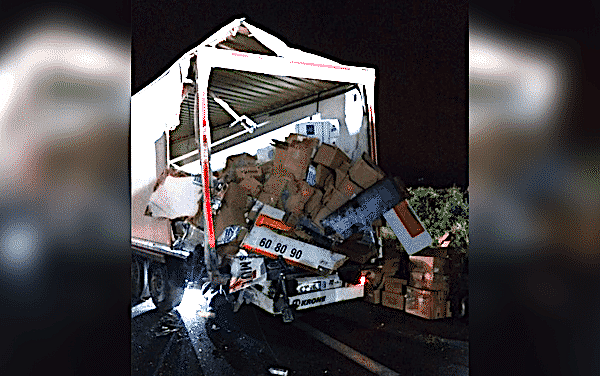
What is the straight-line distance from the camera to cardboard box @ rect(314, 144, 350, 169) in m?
4.87

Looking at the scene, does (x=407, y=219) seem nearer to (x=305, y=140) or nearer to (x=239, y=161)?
(x=305, y=140)

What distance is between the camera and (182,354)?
3.73m

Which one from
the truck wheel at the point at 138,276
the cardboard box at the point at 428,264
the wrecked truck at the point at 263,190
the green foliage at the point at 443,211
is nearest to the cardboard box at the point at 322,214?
the wrecked truck at the point at 263,190

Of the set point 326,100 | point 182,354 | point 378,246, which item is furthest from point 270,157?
point 182,354

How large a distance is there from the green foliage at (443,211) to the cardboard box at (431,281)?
2.63 ft

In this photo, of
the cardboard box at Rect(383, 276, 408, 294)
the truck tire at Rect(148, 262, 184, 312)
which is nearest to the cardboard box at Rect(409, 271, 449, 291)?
the cardboard box at Rect(383, 276, 408, 294)

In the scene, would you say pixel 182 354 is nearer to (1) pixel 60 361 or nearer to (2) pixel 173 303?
(2) pixel 173 303

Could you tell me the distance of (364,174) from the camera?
4.78 meters

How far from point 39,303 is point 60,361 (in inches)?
6.3

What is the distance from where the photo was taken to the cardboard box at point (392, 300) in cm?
472

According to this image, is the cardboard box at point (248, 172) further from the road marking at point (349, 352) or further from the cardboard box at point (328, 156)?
the road marking at point (349, 352)

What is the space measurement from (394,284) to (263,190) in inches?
62.8

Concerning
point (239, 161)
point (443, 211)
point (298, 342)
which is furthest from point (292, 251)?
point (443, 211)

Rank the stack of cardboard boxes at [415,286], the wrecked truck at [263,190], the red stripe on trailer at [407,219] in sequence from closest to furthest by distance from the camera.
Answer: the wrecked truck at [263,190] → the stack of cardboard boxes at [415,286] → the red stripe on trailer at [407,219]
